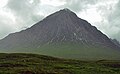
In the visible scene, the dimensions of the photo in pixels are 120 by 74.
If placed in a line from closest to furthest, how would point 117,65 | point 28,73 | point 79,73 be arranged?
point 28,73 → point 79,73 → point 117,65

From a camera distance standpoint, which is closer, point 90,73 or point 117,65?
point 90,73

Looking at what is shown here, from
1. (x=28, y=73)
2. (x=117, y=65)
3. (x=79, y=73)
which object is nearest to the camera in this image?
(x=28, y=73)

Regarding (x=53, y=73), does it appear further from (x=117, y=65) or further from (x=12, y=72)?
(x=117, y=65)

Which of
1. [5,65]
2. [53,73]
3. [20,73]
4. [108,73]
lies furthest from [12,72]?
[108,73]

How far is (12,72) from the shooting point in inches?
4134

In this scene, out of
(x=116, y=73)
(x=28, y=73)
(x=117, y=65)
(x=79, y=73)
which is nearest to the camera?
(x=28, y=73)

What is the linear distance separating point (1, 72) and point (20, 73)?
719cm

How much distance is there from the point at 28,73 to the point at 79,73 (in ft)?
87.5

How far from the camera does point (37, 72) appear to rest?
106 meters

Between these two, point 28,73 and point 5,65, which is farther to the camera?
point 5,65

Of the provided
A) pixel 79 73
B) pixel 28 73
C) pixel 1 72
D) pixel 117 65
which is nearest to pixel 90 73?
pixel 79 73

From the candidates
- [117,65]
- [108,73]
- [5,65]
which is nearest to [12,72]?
[5,65]

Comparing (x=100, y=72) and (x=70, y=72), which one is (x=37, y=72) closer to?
(x=70, y=72)

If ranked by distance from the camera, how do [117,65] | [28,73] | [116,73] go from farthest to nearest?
[117,65]
[116,73]
[28,73]
